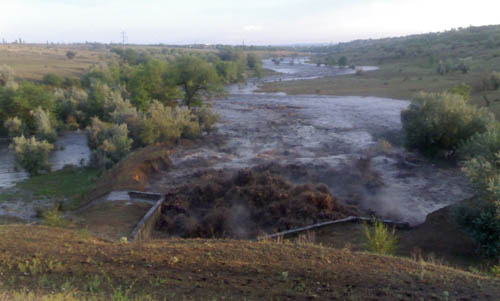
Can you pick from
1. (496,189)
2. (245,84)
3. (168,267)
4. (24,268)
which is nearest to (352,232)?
(496,189)

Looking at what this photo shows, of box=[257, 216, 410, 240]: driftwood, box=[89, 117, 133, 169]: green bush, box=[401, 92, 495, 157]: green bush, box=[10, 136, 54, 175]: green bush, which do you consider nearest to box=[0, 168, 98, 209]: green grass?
box=[89, 117, 133, 169]: green bush

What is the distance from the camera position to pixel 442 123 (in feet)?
60.1

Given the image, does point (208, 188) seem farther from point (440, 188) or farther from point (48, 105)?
point (48, 105)

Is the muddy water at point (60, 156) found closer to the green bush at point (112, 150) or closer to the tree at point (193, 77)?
the green bush at point (112, 150)

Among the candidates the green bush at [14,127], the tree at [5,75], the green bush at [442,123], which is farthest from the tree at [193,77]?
the tree at [5,75]

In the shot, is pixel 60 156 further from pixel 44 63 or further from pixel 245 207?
pixel 44 63

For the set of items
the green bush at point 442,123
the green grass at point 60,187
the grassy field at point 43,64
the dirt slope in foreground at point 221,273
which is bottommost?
the green grass at point 60,187

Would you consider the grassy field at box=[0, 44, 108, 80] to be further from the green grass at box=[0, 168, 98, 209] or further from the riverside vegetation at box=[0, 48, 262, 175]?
the green grass at box=[0, 168, 98, 209]

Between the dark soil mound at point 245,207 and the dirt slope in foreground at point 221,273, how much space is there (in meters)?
4.21

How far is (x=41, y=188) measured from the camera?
1767 centimetres

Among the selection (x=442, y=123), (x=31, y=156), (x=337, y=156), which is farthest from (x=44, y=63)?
(x=442, y=123)

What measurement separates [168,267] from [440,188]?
1322cm

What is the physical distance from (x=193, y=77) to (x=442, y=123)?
21342mm

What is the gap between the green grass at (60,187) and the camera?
16297 millimetres
